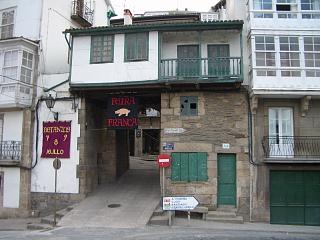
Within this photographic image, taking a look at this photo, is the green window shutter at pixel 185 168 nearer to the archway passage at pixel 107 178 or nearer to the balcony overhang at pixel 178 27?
the archway passage at pixel 107 178

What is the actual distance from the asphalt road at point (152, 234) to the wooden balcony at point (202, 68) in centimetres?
613

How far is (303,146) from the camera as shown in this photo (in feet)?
53.0

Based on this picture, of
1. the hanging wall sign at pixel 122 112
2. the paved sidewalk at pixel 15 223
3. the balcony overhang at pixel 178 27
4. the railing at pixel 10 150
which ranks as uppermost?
the balcony overhang at pixel 178 27

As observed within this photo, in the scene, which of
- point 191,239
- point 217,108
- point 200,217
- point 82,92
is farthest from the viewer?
point 82,92

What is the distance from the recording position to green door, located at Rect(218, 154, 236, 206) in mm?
16219

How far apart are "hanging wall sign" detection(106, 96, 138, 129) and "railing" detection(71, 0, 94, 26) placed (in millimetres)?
6007

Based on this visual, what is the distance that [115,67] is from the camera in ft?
55.9

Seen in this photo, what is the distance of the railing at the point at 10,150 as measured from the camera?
1789 cm

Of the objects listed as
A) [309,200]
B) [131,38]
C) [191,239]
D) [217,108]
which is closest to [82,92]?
[131,38]

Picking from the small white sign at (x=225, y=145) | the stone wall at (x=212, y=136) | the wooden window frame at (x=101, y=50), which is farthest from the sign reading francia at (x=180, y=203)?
the wooden window frame at (x=101, y=50)

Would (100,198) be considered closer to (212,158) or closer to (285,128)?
(212,158)

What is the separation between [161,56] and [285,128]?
20.0ft

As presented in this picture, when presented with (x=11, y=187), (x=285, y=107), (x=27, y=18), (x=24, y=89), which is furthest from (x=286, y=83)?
(x=11, y=187)

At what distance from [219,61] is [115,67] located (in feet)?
14.7
